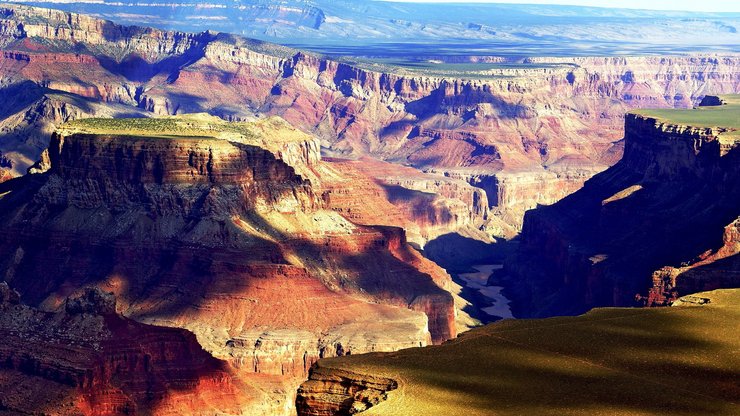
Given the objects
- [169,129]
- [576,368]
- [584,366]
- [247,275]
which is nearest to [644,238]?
[169,129]

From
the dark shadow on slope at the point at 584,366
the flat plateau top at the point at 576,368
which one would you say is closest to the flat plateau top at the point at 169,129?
the flat plateau top at the point at 576,368

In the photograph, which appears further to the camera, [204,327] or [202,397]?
[204,327]

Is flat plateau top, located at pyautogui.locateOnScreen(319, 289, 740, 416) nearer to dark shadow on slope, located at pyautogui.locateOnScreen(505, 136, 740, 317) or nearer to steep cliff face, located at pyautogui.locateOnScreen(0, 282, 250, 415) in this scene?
steep cliff face, located at pyautogui.locateOnScreen(0, 282, 250, 415)

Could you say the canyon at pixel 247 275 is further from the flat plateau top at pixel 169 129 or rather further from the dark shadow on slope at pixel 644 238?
the flat plateau top at pixel 169 129

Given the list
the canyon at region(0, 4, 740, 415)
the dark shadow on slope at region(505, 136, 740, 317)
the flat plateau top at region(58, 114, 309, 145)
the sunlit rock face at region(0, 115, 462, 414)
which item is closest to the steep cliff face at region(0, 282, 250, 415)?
the canyon at region(0, 4, 740, 415)

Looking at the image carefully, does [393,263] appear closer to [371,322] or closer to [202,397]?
[371,322]

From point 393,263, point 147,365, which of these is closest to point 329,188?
point 393,263
